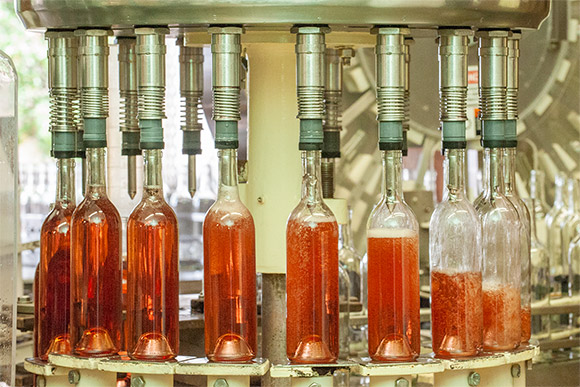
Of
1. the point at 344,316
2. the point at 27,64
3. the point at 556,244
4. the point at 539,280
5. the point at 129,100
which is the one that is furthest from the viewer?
the point at 27,64

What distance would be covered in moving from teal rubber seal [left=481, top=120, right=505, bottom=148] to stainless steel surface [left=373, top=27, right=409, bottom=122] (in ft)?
0.43

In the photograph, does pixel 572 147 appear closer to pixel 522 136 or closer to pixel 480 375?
pixel 522 136

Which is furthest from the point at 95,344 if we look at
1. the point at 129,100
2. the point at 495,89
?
the point at 495,89

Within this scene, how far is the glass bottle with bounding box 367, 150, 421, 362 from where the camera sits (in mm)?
1163

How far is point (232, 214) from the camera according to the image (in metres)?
1.16

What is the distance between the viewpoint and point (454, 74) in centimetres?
120

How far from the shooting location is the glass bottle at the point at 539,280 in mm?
2320

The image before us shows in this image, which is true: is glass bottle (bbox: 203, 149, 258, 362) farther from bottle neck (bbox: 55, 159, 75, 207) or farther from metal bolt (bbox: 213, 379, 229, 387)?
bottle neck (bbox: 55, 159, 75, 207)

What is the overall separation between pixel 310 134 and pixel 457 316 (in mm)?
278

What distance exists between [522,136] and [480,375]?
1709 millimetres

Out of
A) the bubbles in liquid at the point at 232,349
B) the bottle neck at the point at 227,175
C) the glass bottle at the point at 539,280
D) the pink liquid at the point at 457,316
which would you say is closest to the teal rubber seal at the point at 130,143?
the bottle neck at the point at 227,175

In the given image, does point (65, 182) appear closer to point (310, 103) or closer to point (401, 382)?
point (310, 103)

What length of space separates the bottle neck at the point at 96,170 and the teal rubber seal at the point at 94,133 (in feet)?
0.03

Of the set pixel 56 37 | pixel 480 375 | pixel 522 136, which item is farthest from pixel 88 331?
pixel 522 136
